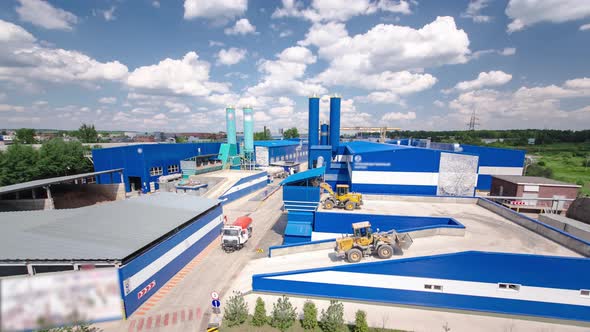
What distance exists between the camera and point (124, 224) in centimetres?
1328

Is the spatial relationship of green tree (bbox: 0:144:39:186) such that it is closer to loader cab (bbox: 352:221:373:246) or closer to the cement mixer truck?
the cement mixer truck

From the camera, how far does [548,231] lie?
13172 mm

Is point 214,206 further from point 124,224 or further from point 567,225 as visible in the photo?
point 567,225

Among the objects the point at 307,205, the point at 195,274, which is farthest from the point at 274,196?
the point at 195,274

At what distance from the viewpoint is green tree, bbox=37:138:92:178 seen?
108 feet

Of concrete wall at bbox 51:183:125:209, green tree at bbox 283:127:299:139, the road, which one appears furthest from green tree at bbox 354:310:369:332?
green tree at bbox 283:127:299:139

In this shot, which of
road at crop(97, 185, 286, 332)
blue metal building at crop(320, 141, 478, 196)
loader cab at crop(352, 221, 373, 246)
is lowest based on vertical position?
road at crop(97, 185, 286, 332)

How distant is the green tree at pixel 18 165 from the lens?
93.7 feet

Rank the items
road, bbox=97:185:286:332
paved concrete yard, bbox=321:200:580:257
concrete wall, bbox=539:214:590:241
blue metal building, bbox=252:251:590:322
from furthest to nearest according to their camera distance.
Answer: concrete wall, bbox=539:214:590:241
paved concrete yard, bbox=321:200:580:257
road, bbox=97:185:286:332
blue metal building, bbox=252:251:590:322

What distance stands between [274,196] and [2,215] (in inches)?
956

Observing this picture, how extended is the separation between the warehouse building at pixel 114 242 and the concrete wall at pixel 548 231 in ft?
69.9

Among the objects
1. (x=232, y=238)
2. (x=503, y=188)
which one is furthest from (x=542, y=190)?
(x=232, y=238)

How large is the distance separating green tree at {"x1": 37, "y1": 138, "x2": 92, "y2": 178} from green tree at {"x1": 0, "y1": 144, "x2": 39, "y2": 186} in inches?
30.2

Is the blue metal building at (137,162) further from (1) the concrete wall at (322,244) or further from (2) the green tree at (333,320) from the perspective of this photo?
(2) the green tree at (333,320)
